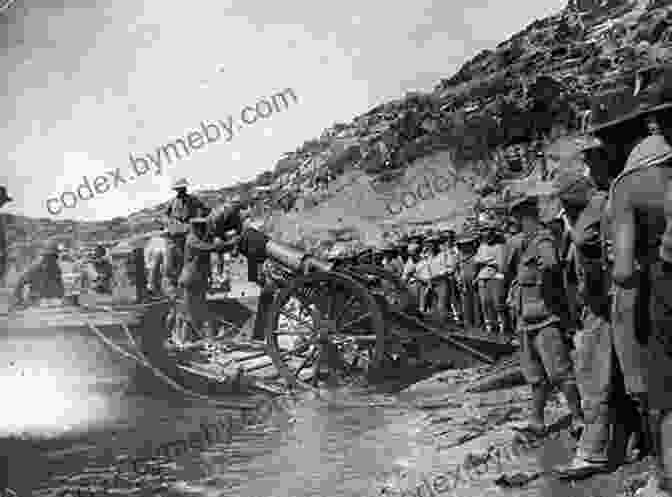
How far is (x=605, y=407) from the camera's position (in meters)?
3.13

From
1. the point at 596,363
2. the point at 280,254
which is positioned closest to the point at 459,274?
the point at 280,254

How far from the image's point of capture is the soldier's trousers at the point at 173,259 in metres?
9.23

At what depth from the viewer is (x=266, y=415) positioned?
6453mm

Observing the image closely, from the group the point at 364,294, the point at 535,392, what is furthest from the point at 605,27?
the point at 535,392

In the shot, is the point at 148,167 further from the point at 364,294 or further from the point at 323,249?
the point at 323,249

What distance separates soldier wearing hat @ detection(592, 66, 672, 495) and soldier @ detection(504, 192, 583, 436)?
1.59m

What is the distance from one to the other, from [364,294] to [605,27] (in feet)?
78.4

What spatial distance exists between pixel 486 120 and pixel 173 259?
57.9 feet

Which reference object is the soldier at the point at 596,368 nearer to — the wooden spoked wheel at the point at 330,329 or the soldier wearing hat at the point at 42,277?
the wooden spoked wheel at the point at 330,329

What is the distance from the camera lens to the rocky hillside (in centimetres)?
2177

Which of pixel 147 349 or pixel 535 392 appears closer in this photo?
pixel 535 392

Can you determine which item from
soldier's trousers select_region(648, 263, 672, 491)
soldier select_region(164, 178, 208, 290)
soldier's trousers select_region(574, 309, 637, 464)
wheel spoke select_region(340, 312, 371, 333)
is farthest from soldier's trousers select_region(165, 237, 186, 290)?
soldier's trousers select_region(648, 263, 672, 491)

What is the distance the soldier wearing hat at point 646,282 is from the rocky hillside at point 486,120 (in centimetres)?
1582

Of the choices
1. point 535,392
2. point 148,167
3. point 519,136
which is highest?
point 519,136
